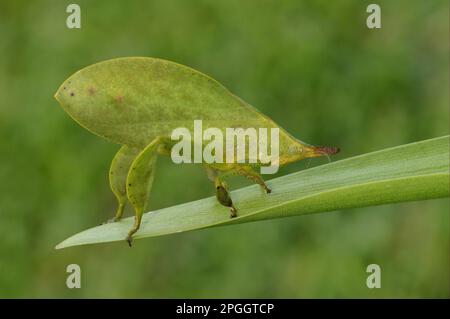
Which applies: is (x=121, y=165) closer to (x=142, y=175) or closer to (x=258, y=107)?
(x=142, y=175)

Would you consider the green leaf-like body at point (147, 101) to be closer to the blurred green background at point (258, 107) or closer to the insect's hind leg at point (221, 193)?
the insect's hind leg at point (221, 193)

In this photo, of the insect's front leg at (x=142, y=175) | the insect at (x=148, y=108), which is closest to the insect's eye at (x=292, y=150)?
the insect at (x=148, y=108)

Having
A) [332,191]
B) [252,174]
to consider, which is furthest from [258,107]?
[332,191]

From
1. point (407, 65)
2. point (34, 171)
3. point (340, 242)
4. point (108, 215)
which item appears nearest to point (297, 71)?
point (407, 65)

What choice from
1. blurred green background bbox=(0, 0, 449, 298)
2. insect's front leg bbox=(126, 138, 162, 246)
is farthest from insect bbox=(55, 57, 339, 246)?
blurred green background bbox=(0, 0, 449, 298)

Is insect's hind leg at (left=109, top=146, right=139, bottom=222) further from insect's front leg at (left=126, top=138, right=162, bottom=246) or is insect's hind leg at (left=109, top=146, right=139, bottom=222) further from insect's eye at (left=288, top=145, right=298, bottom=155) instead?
insect's eye at (left=288, top=145, right=298, bottom=155)

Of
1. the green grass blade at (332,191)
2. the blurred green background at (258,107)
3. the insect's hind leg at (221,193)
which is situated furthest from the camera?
the blurred green background at (258,107)
